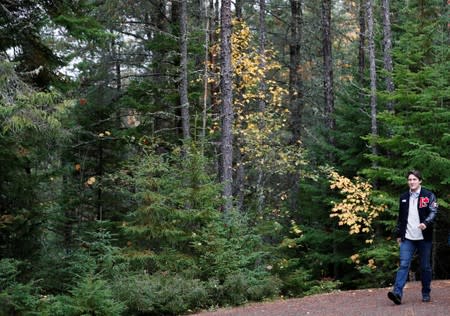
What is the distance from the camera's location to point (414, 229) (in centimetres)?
781

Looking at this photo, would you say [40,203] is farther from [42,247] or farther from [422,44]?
[422,44]

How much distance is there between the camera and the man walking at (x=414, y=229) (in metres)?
7.72

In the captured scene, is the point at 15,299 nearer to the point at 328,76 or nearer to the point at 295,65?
the point at 328,76

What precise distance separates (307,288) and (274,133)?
6.75m

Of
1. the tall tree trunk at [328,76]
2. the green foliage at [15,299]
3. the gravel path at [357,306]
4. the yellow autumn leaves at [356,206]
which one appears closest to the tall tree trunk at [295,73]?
the tall tree trunk at [328,76]

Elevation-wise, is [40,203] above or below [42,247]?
above

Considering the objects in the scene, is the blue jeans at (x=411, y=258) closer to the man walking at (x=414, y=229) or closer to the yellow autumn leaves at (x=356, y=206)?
the man walking at (x=414, y=229)

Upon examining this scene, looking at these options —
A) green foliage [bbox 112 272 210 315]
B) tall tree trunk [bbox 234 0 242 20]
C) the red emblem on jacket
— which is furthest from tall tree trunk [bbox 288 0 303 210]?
the red emblem on jacket

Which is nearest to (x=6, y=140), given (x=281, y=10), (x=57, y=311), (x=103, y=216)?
(x=57, y=311)

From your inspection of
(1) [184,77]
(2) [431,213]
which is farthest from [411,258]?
(1) [184,77]

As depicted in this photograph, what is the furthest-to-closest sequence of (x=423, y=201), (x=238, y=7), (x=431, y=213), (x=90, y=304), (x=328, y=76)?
(x=238, y=7) → (x=328, y=76) → (x=90, y=304) → (x=423, y=201) → (x=431, y=213)

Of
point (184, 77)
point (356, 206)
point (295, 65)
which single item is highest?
point (295, 65)

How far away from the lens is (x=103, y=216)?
1950cm

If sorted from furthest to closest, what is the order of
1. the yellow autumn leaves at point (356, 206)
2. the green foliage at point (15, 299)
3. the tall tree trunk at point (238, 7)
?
the tall tree trunk at point (238, 7)
the yellow autumn leaves at point (356, 206)
the green foliage at point (15, 299)
